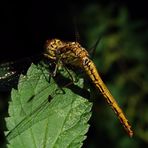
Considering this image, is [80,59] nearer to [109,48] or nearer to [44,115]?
[44,115]

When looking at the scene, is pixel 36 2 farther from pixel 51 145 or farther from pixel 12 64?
pixel 51 145

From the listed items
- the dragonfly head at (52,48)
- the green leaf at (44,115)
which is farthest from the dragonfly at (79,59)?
the green leaf at (44,115)

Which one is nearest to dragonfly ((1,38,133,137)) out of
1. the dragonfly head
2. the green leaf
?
the dragonfly head

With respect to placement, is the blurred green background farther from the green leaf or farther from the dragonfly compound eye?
the green leaf

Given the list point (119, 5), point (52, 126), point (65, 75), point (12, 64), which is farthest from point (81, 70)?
point (119, 5)

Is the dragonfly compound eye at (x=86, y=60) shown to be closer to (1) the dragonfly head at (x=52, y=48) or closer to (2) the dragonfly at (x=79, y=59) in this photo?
(2) the dragonfly at (x=79, y=59)
